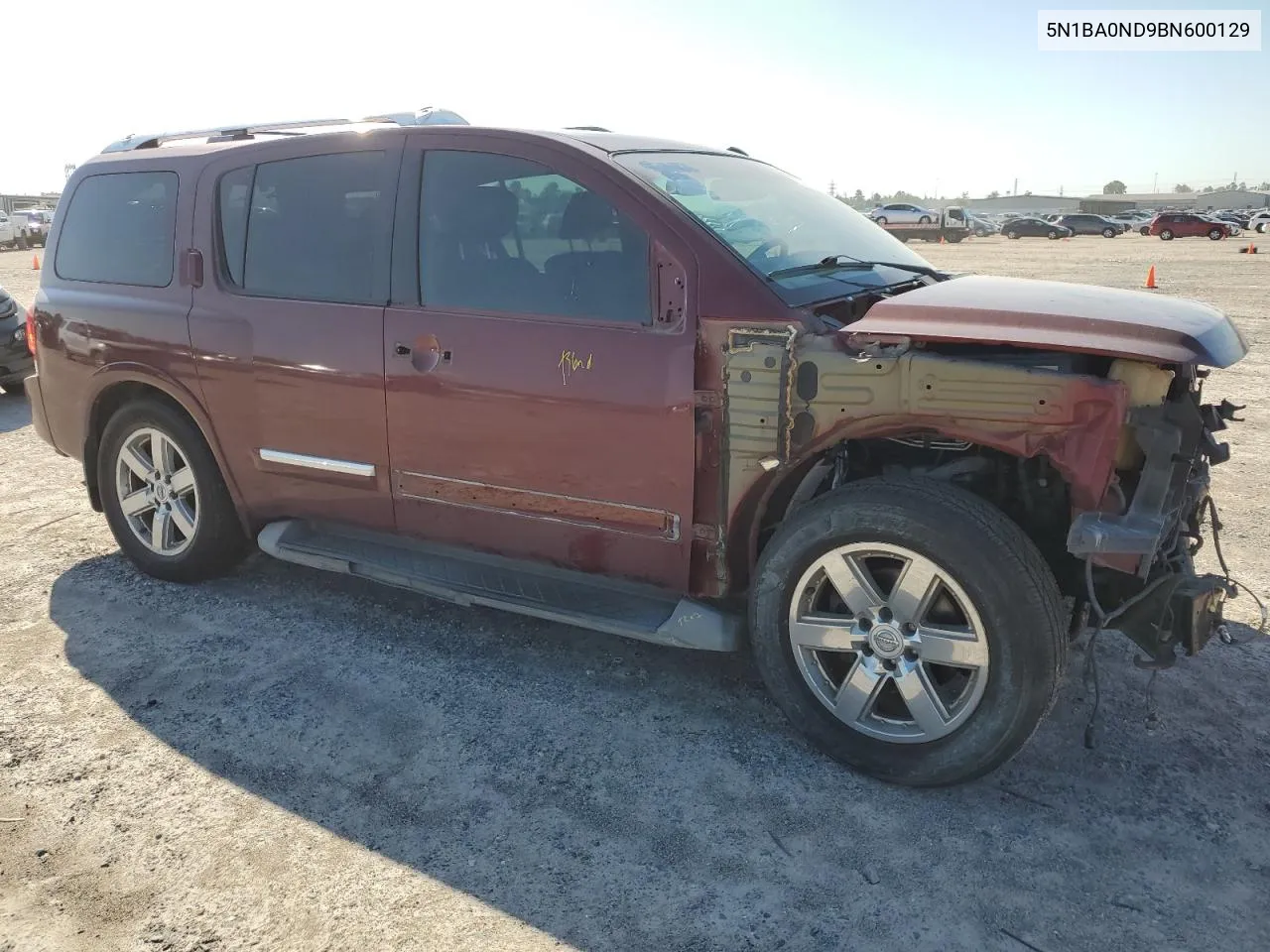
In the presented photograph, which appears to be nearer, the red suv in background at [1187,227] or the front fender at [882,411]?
the front fender at [882,411]

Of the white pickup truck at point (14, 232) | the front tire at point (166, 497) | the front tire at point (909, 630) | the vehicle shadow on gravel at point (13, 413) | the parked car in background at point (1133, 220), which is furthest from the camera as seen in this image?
the parked car in background at point (1133, 220)

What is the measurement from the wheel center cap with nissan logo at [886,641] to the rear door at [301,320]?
6.31 ft

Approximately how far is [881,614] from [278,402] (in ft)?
8.20

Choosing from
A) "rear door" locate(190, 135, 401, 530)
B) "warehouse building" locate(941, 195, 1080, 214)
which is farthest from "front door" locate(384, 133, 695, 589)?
"warehouse building" locate(941, 195, 1080, 214)

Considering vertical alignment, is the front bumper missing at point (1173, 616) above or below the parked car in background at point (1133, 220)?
below

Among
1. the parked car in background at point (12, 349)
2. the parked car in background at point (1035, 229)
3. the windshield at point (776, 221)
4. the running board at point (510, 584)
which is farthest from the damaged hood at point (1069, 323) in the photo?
the parked car in background at point (1035, 229)

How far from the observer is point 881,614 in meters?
2.95

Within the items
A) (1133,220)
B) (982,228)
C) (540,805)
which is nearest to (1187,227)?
(982,228)

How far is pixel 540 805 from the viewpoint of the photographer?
289 centimetres

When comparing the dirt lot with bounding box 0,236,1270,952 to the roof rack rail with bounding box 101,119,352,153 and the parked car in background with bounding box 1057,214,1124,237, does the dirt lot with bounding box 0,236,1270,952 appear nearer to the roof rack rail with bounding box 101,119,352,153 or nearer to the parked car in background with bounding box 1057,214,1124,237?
the roof rack rail with bounding box 101,119,352,153

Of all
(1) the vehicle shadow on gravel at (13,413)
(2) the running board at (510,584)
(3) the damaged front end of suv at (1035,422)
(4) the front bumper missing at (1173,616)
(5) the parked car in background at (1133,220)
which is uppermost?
(5) the parked car in background at (1133,220)

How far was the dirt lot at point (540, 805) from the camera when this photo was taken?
95.8 inches

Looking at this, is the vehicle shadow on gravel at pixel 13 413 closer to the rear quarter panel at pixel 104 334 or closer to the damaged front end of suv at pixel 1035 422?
the rear quarter panel at pixel 104 334

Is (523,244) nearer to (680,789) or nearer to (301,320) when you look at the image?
(301,320)
